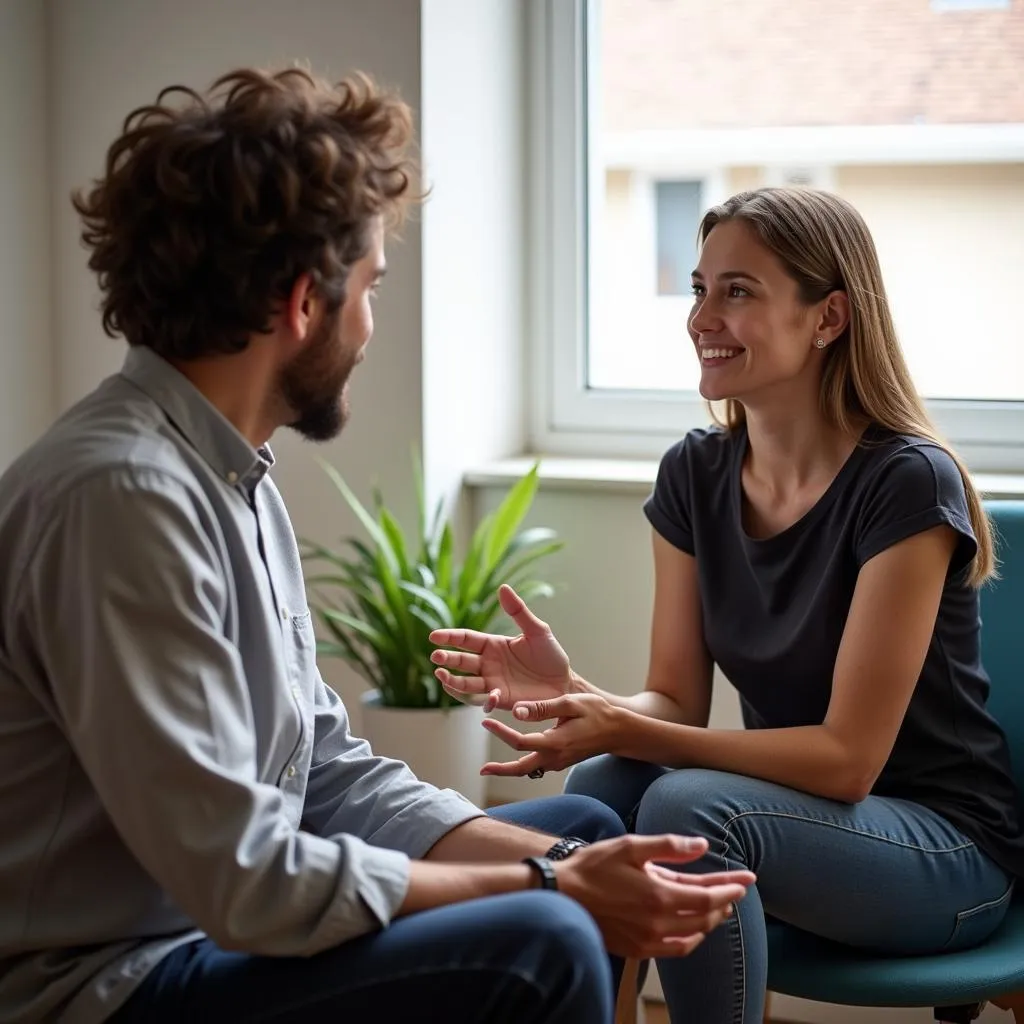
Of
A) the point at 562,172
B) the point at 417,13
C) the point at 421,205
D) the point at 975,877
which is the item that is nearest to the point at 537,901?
the point at 975,877

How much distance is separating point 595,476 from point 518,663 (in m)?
0.87

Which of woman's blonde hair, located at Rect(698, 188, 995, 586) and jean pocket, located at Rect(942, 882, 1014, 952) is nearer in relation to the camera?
jean pocket, located at Rect(942, 882, 1014, 952)

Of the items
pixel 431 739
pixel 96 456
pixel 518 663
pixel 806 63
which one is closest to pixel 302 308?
pixel 96 456

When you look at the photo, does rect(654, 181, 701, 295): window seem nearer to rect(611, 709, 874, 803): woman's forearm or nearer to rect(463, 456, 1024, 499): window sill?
rect(463, 456, 1024, 499): window sill

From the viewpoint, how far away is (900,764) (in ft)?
6.00

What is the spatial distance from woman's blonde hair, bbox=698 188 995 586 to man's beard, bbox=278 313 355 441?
69cm

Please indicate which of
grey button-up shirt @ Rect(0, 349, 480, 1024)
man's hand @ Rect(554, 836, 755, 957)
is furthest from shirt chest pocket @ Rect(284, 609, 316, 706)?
man's hand @ Rect(554, 836, 755, 957)

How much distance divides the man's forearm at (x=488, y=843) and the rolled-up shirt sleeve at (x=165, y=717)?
1.02 feet

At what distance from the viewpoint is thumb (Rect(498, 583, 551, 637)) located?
69.0 inches

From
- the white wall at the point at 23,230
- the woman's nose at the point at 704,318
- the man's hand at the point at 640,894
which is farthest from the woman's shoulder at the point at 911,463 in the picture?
the white wall at the point at 23,230

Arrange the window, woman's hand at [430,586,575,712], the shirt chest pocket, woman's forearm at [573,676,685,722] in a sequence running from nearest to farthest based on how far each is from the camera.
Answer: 1. the shirt chest pocket
2. woman's hand at [430,586,575,712]
3. woman's forearm at [573,676,685,722]
4. the window

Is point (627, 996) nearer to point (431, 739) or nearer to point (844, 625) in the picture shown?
point (844, 625)

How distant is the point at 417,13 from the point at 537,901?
1.81 metres

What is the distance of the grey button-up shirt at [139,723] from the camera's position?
3.84ft
